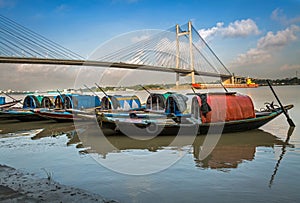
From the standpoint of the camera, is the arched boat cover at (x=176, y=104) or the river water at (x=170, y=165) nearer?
the river water at (x=170, y=165)

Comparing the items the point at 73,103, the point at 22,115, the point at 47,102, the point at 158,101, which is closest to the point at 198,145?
the point at 158,101

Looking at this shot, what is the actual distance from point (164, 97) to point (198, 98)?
334 cm

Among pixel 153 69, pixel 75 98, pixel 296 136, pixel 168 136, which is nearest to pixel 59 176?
pixel 168 136

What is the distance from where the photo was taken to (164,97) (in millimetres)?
12758

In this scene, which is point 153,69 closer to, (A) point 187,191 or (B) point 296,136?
(B) point 296,136

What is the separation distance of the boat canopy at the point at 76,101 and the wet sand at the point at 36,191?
36.3 feet

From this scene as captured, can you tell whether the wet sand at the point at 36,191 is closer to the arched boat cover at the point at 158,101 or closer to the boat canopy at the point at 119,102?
the arched boat cover at the point at 158,101

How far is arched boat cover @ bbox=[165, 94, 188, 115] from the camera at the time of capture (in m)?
11.2

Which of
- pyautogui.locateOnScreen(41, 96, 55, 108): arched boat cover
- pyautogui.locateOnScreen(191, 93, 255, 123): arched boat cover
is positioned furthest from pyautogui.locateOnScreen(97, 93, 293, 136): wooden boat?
pyautogui.locateOnScreen(41, 96, 55, 108): arched boat cover

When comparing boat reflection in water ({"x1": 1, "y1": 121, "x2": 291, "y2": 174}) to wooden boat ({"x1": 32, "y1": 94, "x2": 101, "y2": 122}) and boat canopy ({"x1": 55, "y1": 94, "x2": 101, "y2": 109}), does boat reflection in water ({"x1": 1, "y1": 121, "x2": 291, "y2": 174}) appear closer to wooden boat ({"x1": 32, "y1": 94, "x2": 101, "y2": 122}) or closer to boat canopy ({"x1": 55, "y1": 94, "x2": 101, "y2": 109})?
wooden boat ({"x1": 32, "y1": 94, "x2": 101, "y2": 122})

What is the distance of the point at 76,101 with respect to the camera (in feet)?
52.9

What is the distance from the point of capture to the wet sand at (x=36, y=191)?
3.85 m

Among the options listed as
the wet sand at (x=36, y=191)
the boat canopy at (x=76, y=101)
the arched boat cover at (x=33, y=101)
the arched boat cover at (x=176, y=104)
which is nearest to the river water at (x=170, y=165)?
the wet sand at (x=36, y=191)

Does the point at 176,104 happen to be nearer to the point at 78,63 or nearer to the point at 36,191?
the point at 36,191
